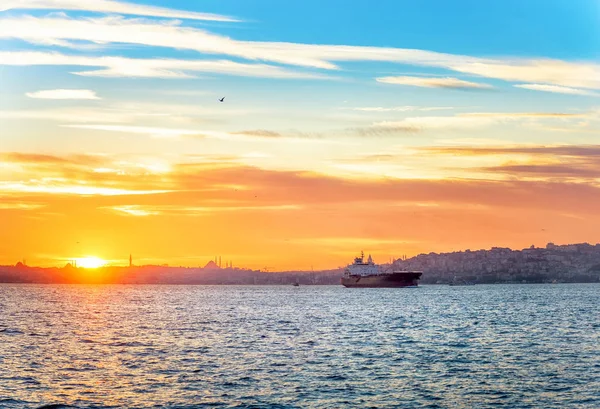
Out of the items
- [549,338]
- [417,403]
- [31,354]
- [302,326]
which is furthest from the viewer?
[302,326]

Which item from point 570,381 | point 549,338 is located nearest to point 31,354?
point 570,381

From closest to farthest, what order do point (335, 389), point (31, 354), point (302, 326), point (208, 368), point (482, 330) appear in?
point (335, 389) < point (208, 368) < point (31, 354) < point (482, 330) < point (302, 326)

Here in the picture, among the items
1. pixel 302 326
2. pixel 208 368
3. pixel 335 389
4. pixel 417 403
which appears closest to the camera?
pixel 417 403

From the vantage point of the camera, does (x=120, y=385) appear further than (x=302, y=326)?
No

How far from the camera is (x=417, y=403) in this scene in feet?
162

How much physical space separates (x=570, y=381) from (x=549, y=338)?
3369cm

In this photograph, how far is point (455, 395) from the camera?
52062 millimetres

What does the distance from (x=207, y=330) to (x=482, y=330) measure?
111 ft

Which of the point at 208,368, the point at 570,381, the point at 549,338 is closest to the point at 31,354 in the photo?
the point at 208,368

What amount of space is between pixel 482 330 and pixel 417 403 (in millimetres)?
54957

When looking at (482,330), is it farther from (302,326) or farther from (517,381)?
(517,381)

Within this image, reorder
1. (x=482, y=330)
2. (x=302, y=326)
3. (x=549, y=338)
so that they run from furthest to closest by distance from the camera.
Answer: (x=302, y=326) < (x=482, y=330) < (x=549, y=338)

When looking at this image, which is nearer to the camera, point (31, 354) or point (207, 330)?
point (31, 354)

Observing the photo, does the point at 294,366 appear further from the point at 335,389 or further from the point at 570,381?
the point at 570,381
